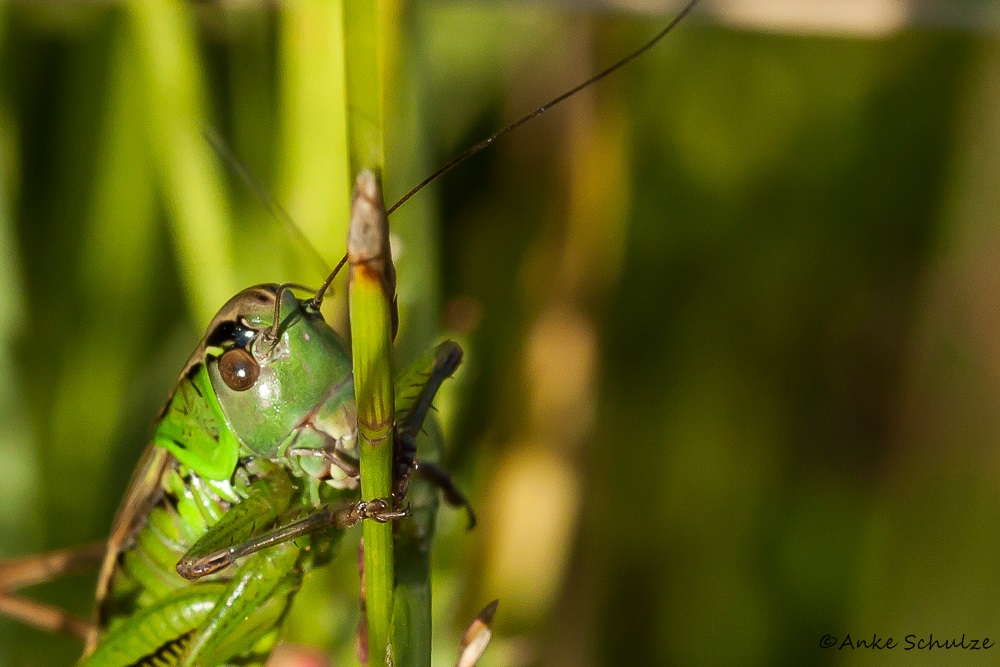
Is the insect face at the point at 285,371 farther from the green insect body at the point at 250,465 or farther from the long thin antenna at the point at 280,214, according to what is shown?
the long thin antenna at the point at 280,214

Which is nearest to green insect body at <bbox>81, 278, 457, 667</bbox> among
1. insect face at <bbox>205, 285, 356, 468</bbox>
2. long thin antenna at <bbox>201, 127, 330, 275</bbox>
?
insect face at <bbox>205, 285, 356, 468</bbox>

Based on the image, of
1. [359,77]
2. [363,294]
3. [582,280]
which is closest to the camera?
[363,294]

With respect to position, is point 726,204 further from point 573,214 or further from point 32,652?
point 32,652

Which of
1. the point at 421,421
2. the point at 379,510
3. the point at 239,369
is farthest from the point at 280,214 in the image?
the point at 379,510

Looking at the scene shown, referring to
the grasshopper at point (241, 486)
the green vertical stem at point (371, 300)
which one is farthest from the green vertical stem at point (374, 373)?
the grasshopper at point (241, 486)

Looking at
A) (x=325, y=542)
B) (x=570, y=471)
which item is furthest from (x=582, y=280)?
(x=325, y=542)

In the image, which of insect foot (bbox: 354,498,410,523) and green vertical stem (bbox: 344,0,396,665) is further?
insect foot (bbox: 354,498,410,523)

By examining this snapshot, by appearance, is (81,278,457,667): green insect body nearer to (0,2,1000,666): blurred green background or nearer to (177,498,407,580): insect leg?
(177,498,407,580): insect leg
